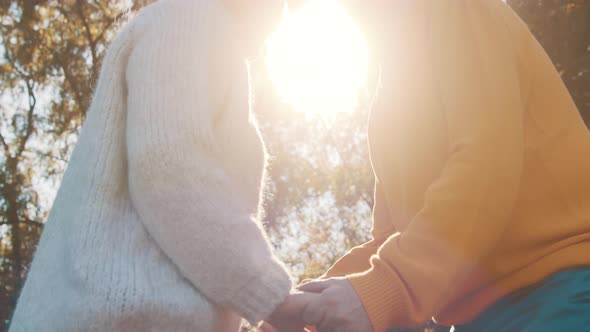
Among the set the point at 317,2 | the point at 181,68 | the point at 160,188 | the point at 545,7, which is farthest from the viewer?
the point at 545,7

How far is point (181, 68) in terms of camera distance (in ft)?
6.08

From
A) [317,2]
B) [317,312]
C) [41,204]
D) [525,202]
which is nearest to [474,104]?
[525,202]

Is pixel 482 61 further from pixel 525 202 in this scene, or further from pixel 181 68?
pixel 181 68

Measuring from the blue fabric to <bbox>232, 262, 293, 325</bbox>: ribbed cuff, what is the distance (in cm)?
69

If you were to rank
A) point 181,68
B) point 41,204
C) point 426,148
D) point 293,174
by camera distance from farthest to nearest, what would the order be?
1. point 293,174
2. point 41,204
3. point 426,148
4. point 181,68

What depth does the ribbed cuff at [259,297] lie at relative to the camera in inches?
68.1

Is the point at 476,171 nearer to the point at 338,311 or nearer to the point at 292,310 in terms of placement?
the point at 338,311

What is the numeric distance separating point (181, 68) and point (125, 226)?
1.68 ft

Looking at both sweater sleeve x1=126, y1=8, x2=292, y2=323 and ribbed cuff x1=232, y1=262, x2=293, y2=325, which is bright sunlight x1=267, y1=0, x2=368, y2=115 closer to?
sweater sleeve x1=126, y1=8, x2=292, y2=323

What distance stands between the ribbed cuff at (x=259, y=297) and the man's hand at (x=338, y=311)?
13cm

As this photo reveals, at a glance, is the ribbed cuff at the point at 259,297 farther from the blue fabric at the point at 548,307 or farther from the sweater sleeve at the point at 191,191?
the blue fabric at the point at 548,307

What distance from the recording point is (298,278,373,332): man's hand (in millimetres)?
1765

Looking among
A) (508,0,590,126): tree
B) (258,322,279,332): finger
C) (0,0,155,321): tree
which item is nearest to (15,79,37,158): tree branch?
(0,0,155,321): tree

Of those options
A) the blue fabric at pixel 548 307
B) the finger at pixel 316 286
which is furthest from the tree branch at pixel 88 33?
the blue fabric at pixel 548 307
